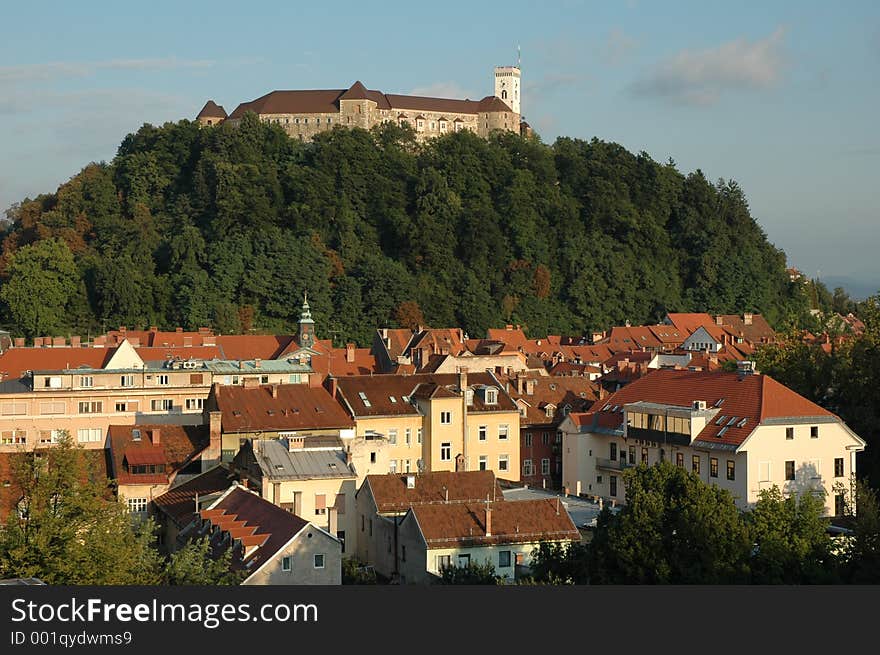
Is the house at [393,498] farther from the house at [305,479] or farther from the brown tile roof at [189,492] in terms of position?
the brown tile roof at [189,492]

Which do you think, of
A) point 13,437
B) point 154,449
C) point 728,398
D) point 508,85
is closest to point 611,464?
point 728,398

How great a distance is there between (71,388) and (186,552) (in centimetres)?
3111

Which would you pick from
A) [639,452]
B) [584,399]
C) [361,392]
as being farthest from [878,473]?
[361,392]

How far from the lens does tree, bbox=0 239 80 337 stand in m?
89.9

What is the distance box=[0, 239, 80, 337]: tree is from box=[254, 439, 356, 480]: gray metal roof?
5681 centimetres

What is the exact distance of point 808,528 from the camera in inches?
1041

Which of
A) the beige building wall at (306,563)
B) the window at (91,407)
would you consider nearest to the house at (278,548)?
the beige building wall at (306,563)

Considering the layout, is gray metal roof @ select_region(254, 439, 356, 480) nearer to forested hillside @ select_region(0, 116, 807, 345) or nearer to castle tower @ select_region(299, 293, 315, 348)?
castle tower @ select_region(299, 293, 315, 348)

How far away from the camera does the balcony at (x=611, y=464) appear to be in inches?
1757

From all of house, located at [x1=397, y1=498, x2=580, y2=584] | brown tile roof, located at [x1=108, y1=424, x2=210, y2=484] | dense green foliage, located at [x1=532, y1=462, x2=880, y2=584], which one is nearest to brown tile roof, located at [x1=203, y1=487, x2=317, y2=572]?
house, located at [x1=397, y1=498, x2=580, y2=584]

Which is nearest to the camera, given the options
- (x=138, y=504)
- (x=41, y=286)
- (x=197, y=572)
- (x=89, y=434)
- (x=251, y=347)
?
(x=197, y=572)

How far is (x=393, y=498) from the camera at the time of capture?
33.9 meters

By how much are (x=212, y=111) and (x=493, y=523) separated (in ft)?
351

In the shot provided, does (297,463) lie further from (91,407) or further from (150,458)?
(91,407)
